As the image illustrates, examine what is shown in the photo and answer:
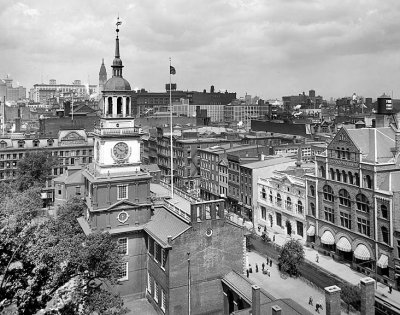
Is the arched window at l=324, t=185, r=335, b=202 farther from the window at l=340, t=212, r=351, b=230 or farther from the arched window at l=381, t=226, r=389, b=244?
the arched window at l=381, t=226, r=389, b=244

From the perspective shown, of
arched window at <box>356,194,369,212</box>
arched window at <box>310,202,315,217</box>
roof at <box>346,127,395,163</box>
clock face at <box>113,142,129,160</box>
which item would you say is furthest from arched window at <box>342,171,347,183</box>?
clock face at <box>113,142,129,160</box>

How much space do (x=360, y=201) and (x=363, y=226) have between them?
11.1 feet

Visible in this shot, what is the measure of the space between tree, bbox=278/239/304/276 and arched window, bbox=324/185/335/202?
41.8 feet

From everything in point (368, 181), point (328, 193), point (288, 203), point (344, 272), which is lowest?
point (344, 272)

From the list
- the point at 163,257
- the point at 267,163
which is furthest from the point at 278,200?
the point at 163,257

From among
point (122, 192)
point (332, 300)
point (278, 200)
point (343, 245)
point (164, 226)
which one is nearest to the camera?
point (332, 300)

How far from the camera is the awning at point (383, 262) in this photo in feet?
177

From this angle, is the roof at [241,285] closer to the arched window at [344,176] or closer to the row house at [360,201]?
the row house at [360,201]

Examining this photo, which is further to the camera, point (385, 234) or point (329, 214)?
point (329, 214)

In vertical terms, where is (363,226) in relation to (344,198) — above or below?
below

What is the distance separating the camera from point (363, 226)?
193ft

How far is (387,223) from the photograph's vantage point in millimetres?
54531

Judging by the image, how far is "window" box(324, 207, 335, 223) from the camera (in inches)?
2541

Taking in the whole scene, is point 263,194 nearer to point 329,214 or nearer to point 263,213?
point 263,213
